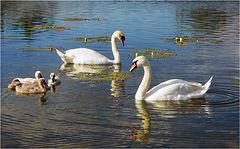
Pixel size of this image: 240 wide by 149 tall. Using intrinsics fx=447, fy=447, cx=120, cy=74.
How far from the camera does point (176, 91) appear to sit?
44.1ft

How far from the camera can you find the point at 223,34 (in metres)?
32.8

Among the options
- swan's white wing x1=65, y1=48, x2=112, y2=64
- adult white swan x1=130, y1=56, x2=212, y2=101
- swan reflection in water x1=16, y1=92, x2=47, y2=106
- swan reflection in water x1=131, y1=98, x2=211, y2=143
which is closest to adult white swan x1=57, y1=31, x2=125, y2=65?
swan's white wing x1=65, y1=48, x2=112, y2=64

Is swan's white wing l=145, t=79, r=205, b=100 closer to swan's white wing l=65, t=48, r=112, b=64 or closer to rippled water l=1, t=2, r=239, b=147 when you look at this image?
rippled water l=1, t=2, r=239, b=147

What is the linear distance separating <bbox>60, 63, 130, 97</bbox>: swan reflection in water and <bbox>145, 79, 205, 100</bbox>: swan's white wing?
116 centimetres

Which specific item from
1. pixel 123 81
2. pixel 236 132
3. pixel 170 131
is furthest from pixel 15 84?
pixel 236 132

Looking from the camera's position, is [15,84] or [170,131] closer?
[170,131]

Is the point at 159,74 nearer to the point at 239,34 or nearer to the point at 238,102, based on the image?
the point at 238,102

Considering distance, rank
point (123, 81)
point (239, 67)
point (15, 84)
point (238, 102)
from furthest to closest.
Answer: point (239, 67)
point (123, 81)
point (15, 84)
point (238, 102)

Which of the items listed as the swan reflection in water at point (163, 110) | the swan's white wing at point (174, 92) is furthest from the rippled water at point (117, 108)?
the swan's white wing at point (174, 92)

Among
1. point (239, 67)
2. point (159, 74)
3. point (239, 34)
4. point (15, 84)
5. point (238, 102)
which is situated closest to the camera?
point (238, 102)

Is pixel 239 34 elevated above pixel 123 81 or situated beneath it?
elevated above

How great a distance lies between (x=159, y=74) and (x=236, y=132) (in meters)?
6.95

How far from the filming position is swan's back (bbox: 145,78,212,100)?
13336 millimetres

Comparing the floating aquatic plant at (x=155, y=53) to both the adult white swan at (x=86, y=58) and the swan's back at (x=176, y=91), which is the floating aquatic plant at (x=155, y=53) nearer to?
the adult white swan at (x=86, y=58)
